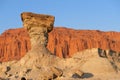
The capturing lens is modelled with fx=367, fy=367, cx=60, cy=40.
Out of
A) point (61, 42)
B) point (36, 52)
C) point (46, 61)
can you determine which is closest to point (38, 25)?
point (36, 52)

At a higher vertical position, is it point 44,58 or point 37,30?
point 37,30

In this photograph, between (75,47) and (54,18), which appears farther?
(75,47)

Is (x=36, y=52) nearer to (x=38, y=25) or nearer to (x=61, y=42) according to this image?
(x=38, y=25)

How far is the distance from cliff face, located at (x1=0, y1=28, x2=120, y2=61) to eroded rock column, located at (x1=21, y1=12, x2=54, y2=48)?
92.1 meters

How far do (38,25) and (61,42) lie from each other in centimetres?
10430

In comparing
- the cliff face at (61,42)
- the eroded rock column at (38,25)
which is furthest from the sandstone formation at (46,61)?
the cliff face at (61,42)

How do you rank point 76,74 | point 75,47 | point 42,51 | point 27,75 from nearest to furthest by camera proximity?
point 76,74
point 27,75
point 42,51
point 75,47

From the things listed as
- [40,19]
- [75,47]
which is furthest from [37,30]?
[75,47]

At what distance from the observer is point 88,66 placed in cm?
3753

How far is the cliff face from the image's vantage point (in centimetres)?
14188

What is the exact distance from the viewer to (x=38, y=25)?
1748 inches

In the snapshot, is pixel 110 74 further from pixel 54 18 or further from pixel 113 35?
pixel 113 35

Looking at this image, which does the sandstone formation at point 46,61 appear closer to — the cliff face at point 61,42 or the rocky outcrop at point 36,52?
the rocky outcrop at point 36,52

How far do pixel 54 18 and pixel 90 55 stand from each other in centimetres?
698
